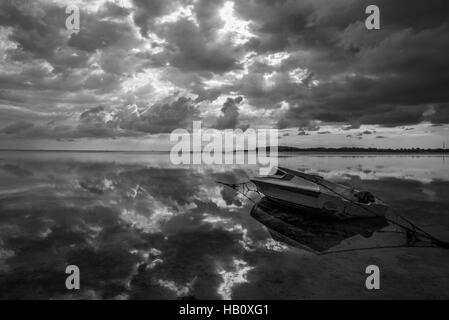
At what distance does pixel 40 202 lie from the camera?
2027cm

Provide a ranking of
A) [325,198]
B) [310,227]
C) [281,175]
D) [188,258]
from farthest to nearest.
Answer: [281,175] → [325,198] → [310,227] → [188,258]

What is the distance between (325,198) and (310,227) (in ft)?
8.47

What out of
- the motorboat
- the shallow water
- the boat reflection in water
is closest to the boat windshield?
the motorboat

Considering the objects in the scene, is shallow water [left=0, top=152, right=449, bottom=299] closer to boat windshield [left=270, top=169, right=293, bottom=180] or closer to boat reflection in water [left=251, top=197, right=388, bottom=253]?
boat reflection in water [left=251, top=197, right=388, bottom=253]

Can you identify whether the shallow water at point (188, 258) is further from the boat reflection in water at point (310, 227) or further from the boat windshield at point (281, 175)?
the boat windshield at point (281, 175)

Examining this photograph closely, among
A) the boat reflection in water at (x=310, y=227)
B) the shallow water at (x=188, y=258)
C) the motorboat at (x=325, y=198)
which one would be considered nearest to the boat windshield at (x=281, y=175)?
the motorboat at (x=325, y=198)

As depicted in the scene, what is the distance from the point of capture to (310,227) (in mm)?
15445

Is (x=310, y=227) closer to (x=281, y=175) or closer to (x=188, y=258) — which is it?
(x=281, y=175)

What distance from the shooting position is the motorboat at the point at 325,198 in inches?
658

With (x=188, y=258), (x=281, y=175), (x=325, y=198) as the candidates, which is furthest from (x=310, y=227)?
(x=188, y=258)

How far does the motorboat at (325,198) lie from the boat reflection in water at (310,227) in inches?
17.6

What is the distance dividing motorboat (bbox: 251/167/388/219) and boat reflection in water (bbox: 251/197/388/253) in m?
0.45

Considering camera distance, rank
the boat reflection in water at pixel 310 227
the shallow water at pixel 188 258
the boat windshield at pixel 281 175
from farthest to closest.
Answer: the boat windshield at pixel 281 175 → the boat reflection in water at pixel 310 227 → the shallow water at pixel 188 258

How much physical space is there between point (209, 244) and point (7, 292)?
23.7 feet
